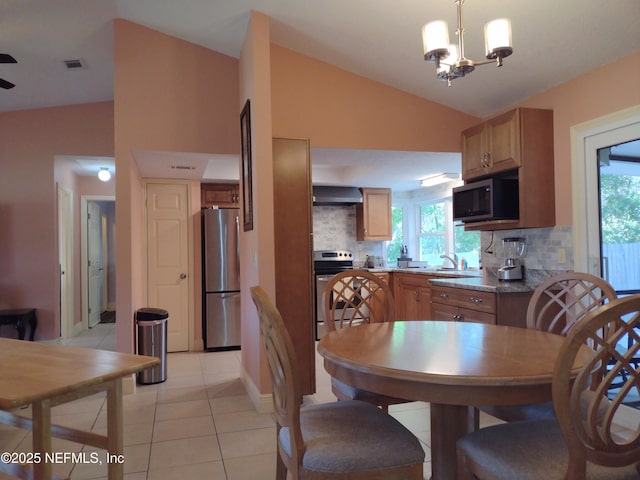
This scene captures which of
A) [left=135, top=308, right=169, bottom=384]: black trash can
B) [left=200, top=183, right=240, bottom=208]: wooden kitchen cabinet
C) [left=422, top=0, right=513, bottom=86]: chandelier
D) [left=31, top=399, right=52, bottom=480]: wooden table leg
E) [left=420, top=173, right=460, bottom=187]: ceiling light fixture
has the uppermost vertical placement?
[left=422, top=0, right=513, bottom=86]: chandelier

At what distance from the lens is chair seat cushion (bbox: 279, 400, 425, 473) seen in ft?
4.47

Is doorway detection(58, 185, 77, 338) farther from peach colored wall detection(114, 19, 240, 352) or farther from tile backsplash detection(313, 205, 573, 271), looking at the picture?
tile backsplash detection(313, 205, 573, 271)

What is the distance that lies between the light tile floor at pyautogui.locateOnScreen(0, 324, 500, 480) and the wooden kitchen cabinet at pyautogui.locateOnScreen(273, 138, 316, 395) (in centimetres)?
46

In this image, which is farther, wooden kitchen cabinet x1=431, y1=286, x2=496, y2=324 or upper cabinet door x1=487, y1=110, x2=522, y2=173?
upper cabinet door x1=487, y1=110, x2=522, y2=173

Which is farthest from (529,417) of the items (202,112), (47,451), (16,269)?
(16,269)

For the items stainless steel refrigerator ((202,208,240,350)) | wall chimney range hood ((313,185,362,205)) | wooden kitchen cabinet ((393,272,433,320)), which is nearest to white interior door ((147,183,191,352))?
stainless steel refrigerator ((202,208,240,350))

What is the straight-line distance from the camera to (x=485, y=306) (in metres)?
3.04

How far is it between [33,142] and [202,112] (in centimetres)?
267

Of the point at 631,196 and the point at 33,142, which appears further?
the point at 33,142

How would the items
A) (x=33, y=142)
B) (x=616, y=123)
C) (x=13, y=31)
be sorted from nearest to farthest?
(x=616, y=123) → (x=13, y=31) → (x=33, y=142)

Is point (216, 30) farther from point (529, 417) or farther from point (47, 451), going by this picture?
point (529, 417)

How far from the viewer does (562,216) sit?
10.2 ft

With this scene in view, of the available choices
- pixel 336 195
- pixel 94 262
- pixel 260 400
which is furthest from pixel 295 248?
pixel 94 262

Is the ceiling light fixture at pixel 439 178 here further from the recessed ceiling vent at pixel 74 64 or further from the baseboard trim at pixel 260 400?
the recessed ceiling vent at pixel 74 64
